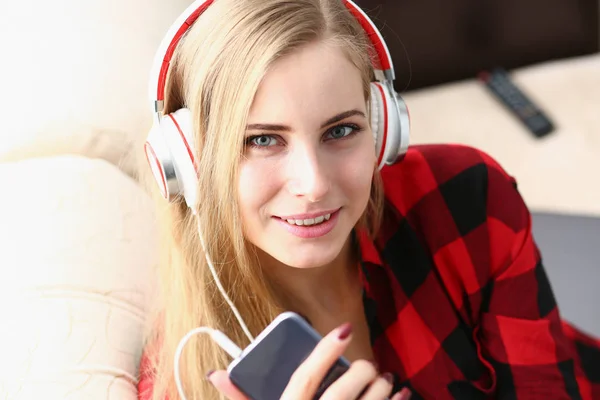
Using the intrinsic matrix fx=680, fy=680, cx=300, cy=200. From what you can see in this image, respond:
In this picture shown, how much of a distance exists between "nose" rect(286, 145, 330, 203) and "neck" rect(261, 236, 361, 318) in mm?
238

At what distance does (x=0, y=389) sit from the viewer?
2.52 feet

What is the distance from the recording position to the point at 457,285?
93 cm

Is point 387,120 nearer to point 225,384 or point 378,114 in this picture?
point 378,114

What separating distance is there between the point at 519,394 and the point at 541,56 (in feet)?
3.68

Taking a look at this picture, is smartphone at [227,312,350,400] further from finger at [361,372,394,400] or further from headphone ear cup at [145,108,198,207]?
headphone ear cup at [145,108,198,207]

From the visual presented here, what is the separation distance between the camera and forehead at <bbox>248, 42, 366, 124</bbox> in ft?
2.26

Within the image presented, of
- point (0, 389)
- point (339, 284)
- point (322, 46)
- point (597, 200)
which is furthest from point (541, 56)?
point (0, 389)

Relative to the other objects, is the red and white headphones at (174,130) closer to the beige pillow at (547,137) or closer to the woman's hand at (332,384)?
the woman's hand at (332,384)

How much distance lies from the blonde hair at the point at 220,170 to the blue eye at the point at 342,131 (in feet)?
0.22

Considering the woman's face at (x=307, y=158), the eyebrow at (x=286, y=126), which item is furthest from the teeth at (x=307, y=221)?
the eyebrow at (x=286, y=126)

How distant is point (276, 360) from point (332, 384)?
69 mm

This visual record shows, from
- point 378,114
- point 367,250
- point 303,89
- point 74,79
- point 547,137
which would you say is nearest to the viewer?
point 303,89

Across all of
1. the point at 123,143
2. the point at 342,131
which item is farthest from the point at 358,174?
the point at 123,143

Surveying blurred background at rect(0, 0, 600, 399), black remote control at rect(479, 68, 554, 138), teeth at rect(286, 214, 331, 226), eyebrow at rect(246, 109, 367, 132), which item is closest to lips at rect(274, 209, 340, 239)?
teeth at rect(286, 214, 331, 226)
